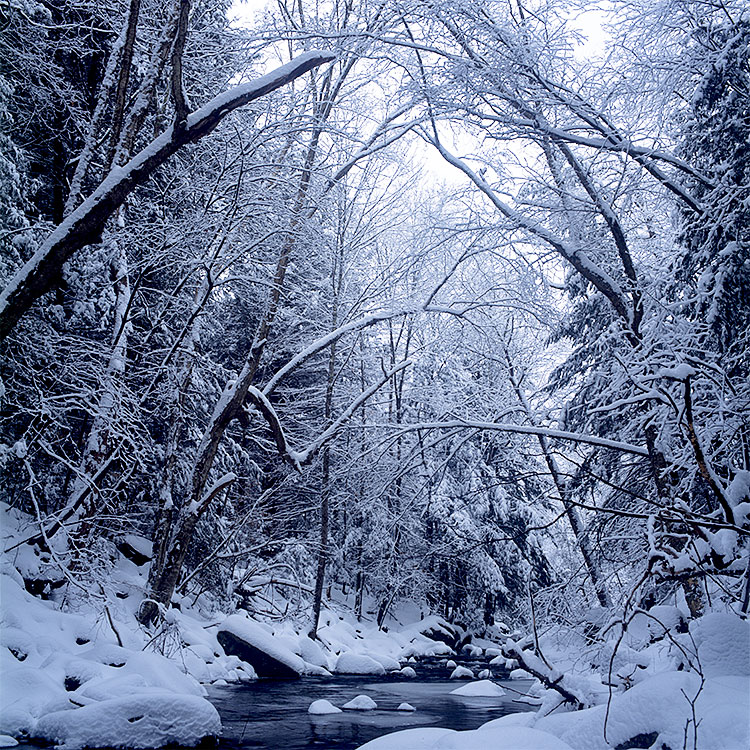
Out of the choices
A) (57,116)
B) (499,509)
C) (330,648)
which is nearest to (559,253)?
(57,116)

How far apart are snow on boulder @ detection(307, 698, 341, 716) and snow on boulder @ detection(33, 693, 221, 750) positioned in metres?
3.12

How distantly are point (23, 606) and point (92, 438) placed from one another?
8.42 feet

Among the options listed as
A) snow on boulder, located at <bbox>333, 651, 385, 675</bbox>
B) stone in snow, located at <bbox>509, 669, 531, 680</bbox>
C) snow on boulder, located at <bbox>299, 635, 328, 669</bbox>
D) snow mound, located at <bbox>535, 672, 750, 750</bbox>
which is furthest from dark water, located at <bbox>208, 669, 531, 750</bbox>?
snow mound, located at <bbox>535, 672, 750, 750</bbox>

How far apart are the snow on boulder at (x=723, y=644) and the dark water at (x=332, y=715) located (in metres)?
5.09

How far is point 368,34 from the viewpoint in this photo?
502 cm

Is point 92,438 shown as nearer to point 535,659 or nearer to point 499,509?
point 535,659

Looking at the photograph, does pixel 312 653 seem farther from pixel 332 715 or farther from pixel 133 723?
pixel 133 723

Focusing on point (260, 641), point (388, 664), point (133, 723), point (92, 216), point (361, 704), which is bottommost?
point (388, 664)

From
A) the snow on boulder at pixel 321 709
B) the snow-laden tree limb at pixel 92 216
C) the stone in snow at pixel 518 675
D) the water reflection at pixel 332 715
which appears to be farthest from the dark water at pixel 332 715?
the snow-laden tree limb at pixel 92 216

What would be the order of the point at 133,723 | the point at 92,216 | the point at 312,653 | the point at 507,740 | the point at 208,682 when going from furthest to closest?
the point at 312,653 < the point at 208,682 < the point at 133,723 < the point at 92,216 < the point at 507,740

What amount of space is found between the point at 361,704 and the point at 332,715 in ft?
3.12

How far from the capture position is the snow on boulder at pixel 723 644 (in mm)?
3684

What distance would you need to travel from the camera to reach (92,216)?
17.1 ft

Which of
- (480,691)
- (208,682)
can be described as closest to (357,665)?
(480,691)
